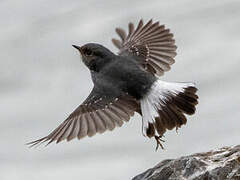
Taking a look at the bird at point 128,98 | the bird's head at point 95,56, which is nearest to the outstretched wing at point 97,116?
the bird at point 128,98

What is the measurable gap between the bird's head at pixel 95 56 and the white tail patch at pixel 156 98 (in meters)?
1.22

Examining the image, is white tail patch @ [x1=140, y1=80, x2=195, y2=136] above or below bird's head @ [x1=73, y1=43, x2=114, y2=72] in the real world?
below

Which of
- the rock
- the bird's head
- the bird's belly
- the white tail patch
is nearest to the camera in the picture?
the rock

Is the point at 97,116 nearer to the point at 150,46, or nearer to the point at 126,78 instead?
the point at 126,78

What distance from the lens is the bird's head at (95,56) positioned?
14.4 meters

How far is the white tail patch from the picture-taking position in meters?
12.7

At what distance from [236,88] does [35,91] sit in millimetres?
4772

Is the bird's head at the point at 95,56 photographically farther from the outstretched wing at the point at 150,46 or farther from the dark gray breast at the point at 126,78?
the outstretched wing at the point at 150,46

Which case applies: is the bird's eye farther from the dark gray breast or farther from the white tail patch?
the white tail patch

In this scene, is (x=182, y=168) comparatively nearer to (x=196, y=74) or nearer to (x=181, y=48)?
(x=196, y=74)

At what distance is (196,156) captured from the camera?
10906 millimetres

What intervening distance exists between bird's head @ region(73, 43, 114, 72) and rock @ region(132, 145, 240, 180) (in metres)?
3.70

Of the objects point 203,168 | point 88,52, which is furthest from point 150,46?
point 203,168

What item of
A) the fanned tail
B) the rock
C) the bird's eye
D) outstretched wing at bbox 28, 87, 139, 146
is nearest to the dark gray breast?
outstretched wing at bbox 28, 87, 139, 146
